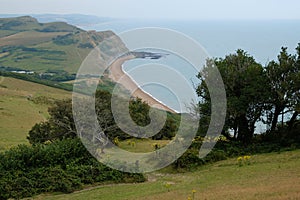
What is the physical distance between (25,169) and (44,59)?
148 metres

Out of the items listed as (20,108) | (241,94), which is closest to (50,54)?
(20,108)

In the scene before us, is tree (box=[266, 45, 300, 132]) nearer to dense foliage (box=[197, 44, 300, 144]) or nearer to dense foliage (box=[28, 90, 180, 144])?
dense foliage (box=[197, 44, 300, 144])

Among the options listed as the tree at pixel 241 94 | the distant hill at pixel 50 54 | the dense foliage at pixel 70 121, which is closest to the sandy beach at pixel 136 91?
the dense foliage at pixel 70 121

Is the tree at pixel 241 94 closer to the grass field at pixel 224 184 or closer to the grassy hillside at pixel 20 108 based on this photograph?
the grass field at pixel 224 184

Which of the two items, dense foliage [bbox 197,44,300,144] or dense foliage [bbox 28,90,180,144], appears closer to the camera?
dense foliage [bbox 197,44,300,144]

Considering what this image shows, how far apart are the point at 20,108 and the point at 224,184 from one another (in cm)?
4687

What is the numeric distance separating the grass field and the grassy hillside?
1897 centimetres

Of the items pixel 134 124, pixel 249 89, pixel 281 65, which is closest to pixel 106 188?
pixel 134 124

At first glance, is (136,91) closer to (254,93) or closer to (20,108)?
(20,108)

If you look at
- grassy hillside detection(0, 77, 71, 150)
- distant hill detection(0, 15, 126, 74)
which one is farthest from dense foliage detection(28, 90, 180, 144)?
distant hill detection(0, 15, 126, 74)

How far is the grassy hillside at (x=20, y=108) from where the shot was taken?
4253cm

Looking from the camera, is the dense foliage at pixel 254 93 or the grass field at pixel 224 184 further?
the dense foliage at pixel 254 93

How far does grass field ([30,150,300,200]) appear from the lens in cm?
1492

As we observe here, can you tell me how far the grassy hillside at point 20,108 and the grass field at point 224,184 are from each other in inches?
747
